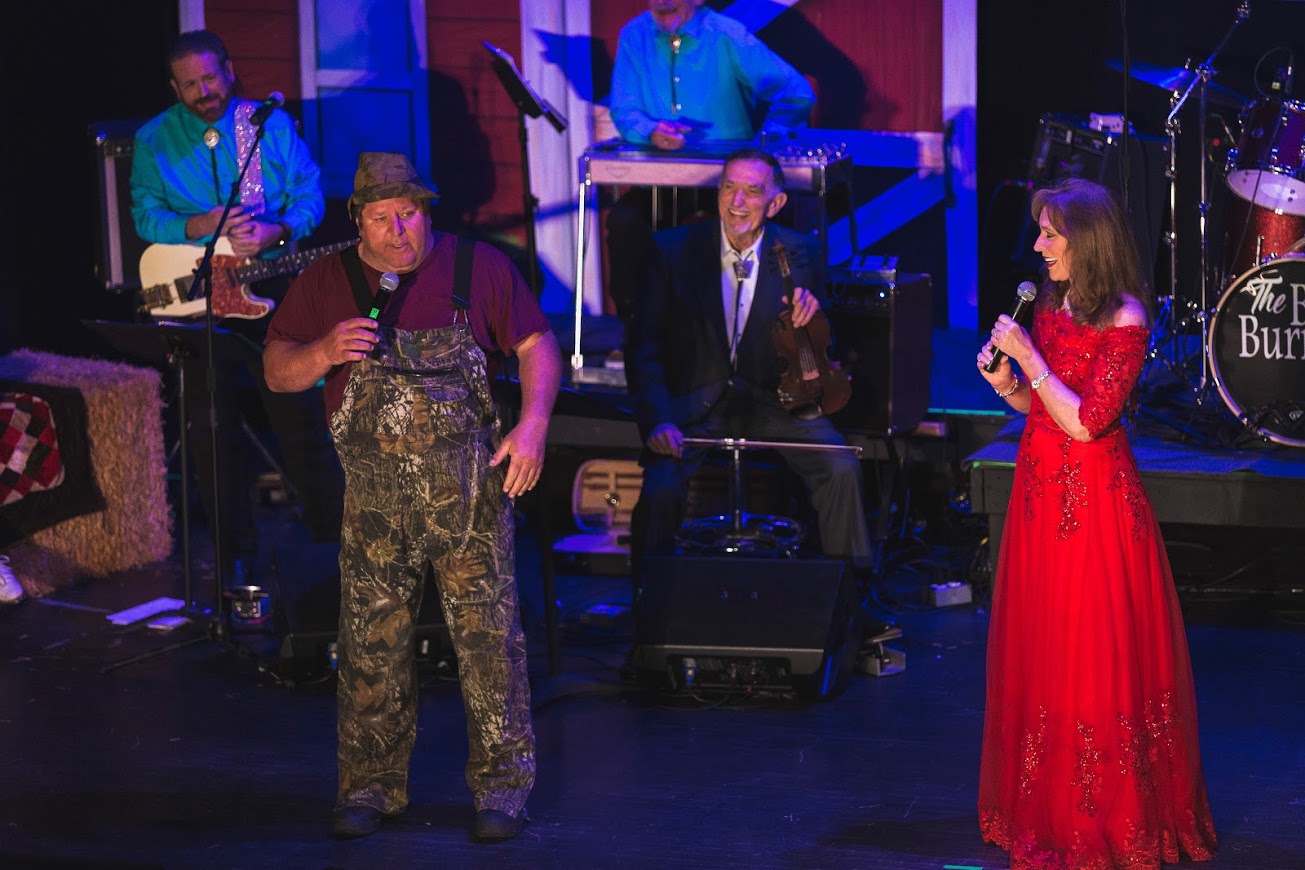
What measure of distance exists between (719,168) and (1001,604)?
3779 millimetres

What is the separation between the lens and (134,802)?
16.8 feet

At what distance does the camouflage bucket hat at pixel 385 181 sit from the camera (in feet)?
15.0

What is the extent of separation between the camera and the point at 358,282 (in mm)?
4637

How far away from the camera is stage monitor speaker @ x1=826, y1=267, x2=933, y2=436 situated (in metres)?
7.20

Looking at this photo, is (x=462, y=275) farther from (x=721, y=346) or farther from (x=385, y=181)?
(x=721, y=346)

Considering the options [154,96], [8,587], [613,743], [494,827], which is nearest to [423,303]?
[494,827]

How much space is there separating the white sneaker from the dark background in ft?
5.41

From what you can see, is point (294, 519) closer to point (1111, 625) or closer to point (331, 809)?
point (331, 809)

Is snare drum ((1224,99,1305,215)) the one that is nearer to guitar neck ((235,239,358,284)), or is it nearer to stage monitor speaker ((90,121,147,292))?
guitar neck ((235,239,358,284))

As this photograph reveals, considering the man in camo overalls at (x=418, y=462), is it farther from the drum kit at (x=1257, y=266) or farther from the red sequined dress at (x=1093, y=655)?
the drum kit at (x=1257, y=266)

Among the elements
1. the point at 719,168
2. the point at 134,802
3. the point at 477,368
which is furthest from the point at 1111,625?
the point at 719,168

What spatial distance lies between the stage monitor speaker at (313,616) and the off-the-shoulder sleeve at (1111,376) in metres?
2.62

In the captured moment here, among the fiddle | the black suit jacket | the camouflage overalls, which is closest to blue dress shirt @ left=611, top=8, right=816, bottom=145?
the black suit jacket

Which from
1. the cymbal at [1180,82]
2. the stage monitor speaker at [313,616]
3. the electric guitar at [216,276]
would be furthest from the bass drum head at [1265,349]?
the electric guitar at [216,276]
